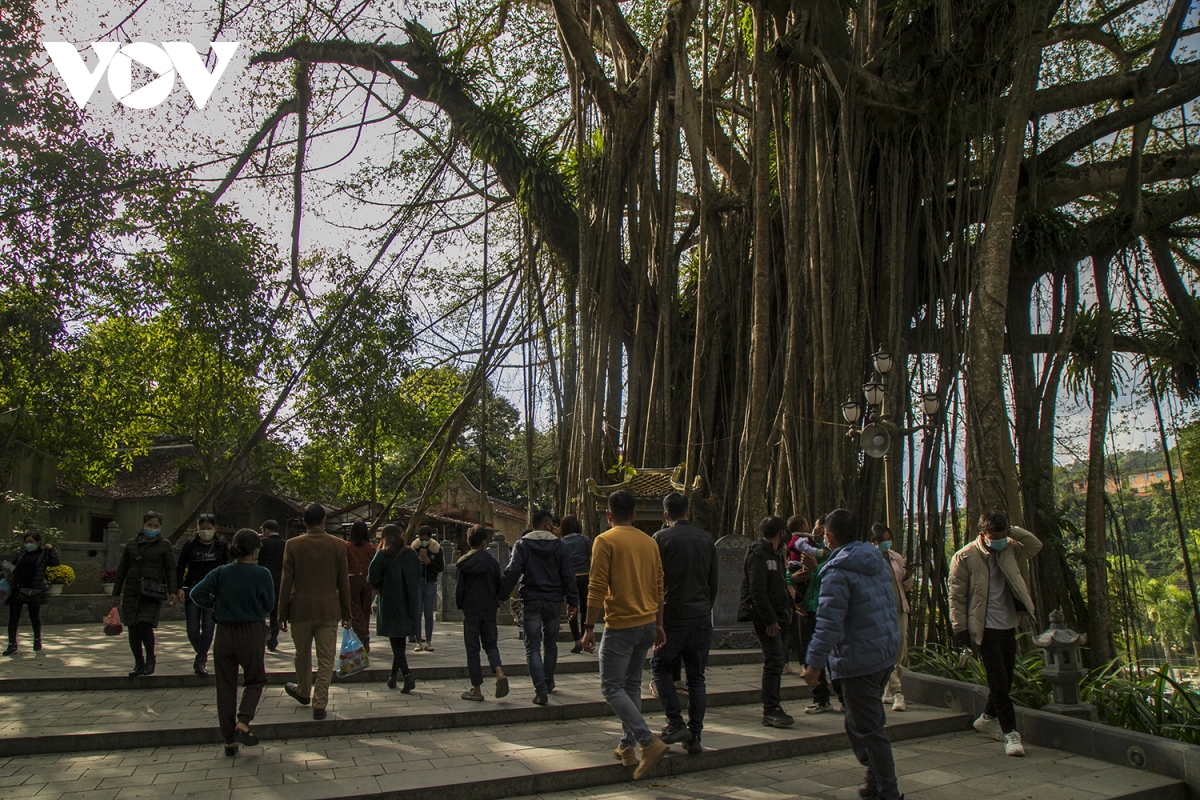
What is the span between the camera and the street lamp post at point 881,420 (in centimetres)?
745

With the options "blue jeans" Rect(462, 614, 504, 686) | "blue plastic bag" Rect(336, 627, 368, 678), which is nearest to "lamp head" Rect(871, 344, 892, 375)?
"blue jeans" Rect(462, 614, 504, 686)

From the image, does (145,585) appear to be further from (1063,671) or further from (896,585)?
(1063,671)

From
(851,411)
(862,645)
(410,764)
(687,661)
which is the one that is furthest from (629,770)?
(851,411)

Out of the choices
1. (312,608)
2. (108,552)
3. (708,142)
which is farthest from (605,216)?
(108,552)

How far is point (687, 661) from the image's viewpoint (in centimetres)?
406

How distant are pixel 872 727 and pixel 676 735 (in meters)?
1.11

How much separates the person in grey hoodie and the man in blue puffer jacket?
2.00 meters

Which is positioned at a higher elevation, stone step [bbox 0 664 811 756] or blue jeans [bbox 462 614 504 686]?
blue jeans [bbox 462 614 504 686]

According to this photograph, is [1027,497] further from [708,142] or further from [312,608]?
[312,608]

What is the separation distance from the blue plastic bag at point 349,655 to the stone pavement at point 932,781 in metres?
2.07

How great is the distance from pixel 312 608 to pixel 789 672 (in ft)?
12.2

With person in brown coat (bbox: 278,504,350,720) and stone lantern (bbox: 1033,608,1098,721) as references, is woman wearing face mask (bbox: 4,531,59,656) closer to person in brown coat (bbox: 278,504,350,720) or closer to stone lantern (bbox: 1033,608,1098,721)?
person in brown coat (bbox: 278,504,350,720)

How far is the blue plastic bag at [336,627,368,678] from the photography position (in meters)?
5.23

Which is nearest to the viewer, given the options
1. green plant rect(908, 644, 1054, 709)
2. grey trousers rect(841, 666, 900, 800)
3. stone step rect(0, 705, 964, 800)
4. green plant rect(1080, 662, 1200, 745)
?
grey trousers rect(841, 666, 900, 800)
